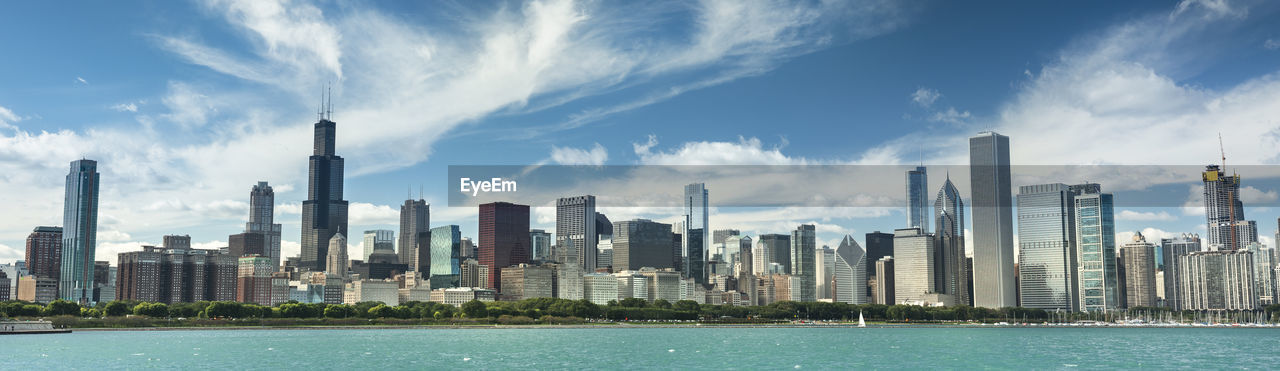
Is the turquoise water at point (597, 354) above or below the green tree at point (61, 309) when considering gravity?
below

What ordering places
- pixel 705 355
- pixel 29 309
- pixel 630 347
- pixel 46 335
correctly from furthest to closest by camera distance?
pixel 29 309 < pixel 46 335 < pixel 630 347 < pixel 705 355

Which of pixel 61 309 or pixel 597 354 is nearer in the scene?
pixel 597 354

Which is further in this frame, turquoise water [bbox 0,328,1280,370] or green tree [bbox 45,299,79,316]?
green tree [bbox 45,299,79,316]

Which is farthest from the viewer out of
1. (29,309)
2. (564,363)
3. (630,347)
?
(29,309)

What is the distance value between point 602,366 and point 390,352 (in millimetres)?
28915

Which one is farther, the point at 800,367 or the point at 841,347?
the point at 841,347

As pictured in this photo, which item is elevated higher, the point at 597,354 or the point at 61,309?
the point at 61,309

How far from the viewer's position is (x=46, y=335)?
15375cm

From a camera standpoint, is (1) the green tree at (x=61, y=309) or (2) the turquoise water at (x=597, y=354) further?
(1) the green tree at (x=61, y=309)

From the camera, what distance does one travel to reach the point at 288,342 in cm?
13200

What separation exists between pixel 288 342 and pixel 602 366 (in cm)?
5707

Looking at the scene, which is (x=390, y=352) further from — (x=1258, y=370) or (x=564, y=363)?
(x=1258, y=370)

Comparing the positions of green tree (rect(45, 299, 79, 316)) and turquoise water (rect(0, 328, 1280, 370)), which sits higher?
green tree (rect(45, 299, 79, 316))

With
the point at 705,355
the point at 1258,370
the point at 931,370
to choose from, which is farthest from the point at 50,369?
the point at 1258,370
